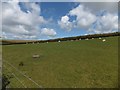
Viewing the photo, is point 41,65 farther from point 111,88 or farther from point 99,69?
point 111,88

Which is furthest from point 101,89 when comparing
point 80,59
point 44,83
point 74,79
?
point 80,59

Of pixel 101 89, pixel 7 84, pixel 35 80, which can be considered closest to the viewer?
pixel 101 89

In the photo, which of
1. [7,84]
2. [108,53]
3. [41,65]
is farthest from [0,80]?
[108,53]

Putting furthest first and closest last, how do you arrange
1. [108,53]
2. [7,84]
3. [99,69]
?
[108,53]
[99,69]
[7,84]

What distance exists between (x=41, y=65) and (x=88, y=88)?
1538 centimetres

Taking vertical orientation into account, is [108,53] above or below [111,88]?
above

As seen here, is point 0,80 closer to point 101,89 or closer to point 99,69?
point 101,89

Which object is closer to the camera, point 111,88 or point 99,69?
point 111,88

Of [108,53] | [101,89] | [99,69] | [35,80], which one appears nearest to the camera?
[101,89]

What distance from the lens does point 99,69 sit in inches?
1433

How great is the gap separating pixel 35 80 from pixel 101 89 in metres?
10.3

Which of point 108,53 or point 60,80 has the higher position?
point 108,53

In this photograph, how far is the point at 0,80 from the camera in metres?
29.7

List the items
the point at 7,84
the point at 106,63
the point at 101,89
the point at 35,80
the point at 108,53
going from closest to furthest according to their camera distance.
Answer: the point at 101,89 → the point at 7,84 → the point at 35,80 → the point at 106,63 → the point at 108,53
